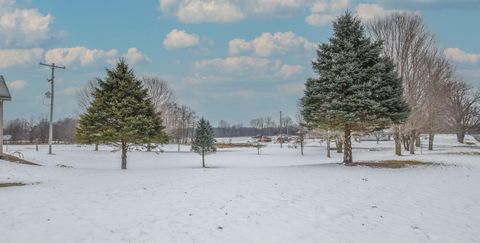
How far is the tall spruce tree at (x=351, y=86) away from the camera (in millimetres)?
22375

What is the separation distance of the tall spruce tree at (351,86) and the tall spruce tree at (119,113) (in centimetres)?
964

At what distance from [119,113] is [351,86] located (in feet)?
43.4

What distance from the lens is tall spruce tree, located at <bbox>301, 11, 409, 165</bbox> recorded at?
73.4ft

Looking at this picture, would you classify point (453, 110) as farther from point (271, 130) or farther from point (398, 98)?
point (271, 130)

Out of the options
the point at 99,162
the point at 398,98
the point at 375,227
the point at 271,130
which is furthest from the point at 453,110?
the point at 271,130

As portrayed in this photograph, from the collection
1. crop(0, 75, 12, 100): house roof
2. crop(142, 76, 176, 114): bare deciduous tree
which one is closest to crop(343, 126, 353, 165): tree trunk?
crop(0, 75, 12, 100): house roof

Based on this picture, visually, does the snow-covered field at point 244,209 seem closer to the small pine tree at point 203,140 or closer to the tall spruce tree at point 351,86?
the tall spruce tree at point 351,86

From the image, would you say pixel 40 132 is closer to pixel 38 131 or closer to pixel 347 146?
pixel 38 131

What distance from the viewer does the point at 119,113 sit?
81.1ft

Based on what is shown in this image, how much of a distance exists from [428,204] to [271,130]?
170 meters

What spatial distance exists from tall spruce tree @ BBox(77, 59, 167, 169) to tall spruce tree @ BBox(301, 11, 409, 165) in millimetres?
9640

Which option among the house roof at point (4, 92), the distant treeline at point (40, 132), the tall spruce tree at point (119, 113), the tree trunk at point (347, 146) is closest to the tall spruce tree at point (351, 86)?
the tree trunk at point (347, 146)

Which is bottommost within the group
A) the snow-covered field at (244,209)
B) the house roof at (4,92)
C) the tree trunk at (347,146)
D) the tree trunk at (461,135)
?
the snow-covered field at (244,209)

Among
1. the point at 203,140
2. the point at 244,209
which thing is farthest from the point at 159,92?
the point at 244,209
